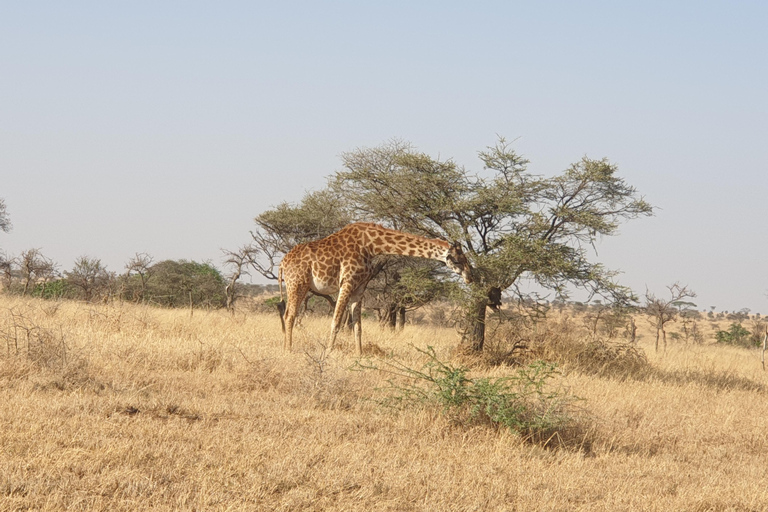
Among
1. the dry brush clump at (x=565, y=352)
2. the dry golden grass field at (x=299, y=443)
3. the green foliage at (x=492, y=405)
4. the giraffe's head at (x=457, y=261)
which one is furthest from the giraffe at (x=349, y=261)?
the green foliage at (x=492, y=405)

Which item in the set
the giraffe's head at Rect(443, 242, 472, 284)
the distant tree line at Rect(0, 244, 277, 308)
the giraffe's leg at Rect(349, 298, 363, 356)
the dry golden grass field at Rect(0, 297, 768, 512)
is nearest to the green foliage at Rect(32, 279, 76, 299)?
the distant tree line at Rect(0, 244, 277, 308)

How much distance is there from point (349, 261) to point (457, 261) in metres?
2.04

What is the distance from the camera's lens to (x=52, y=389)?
848cm

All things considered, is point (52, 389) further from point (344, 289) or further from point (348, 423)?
point (344, 289)

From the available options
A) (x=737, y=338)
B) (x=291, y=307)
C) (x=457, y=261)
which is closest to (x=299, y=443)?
(x=291, y=307)

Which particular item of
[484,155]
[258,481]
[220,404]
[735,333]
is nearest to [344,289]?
[484,155]

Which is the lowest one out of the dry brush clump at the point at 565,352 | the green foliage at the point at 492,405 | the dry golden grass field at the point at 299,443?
the dry golden grass field at the point at 299,443

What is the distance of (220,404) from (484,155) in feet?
30.7

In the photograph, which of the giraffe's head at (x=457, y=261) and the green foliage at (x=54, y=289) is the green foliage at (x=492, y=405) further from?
the green foliage at (x=54, y=289)

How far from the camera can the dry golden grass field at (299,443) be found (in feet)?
18.6

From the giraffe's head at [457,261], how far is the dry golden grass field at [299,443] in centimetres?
278

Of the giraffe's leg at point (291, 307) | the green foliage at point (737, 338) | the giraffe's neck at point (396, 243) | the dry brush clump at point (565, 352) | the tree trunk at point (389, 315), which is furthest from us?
the green foliage at point (737, 338)

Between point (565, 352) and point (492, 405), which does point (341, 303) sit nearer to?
point (565, 352)

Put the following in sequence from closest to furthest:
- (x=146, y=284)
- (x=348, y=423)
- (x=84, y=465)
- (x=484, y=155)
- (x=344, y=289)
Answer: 1. (x=84, y=465)
2. (x=348, y=423)
3. (x=344, y=289)
4. (x=484, y=155)
5. (x=146, y=284)
